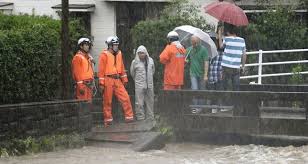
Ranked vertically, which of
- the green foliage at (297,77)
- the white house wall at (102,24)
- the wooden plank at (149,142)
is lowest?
the wooden plank at (149,142)

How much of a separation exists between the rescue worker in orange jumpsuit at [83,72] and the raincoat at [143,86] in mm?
1048

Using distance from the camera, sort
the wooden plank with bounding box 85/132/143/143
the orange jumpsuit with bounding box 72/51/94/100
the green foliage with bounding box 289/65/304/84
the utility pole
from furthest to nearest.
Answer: the green foliage with bounding box 289/65/304/84 < the orange jumpsuit with bounding box 72/51/94/100 < the utility pole < the wooden plank with bounding box 85/132/143/143

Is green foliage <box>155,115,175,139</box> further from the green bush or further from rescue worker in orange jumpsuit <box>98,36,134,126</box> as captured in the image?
the green bush

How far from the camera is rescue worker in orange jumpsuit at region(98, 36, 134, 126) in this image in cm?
1292

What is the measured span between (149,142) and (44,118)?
6.18 ft

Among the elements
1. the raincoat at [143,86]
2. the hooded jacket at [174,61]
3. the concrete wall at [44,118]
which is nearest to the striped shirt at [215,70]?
the hooded jacket at [174,61]

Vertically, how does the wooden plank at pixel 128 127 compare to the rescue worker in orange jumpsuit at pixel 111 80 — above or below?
below

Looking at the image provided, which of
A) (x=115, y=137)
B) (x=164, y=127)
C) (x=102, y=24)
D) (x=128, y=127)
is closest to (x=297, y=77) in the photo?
(x=164, y=127)

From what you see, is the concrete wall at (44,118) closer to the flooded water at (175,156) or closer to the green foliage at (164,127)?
the flooded water at (175,156)

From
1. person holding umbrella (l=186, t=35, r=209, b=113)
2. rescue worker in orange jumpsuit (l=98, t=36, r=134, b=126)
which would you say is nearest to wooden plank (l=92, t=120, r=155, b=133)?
rescue worker in orange jumpsuit (l=98, t=36, r=134, b=126)

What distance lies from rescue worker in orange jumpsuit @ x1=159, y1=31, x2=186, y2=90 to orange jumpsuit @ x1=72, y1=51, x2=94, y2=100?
165 cm

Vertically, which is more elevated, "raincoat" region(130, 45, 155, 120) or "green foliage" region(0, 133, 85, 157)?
"raincoat" region(130, 45, 155, 120)

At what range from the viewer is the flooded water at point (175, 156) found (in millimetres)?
10234

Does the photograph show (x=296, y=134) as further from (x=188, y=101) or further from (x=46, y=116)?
(x=46, y=116)
